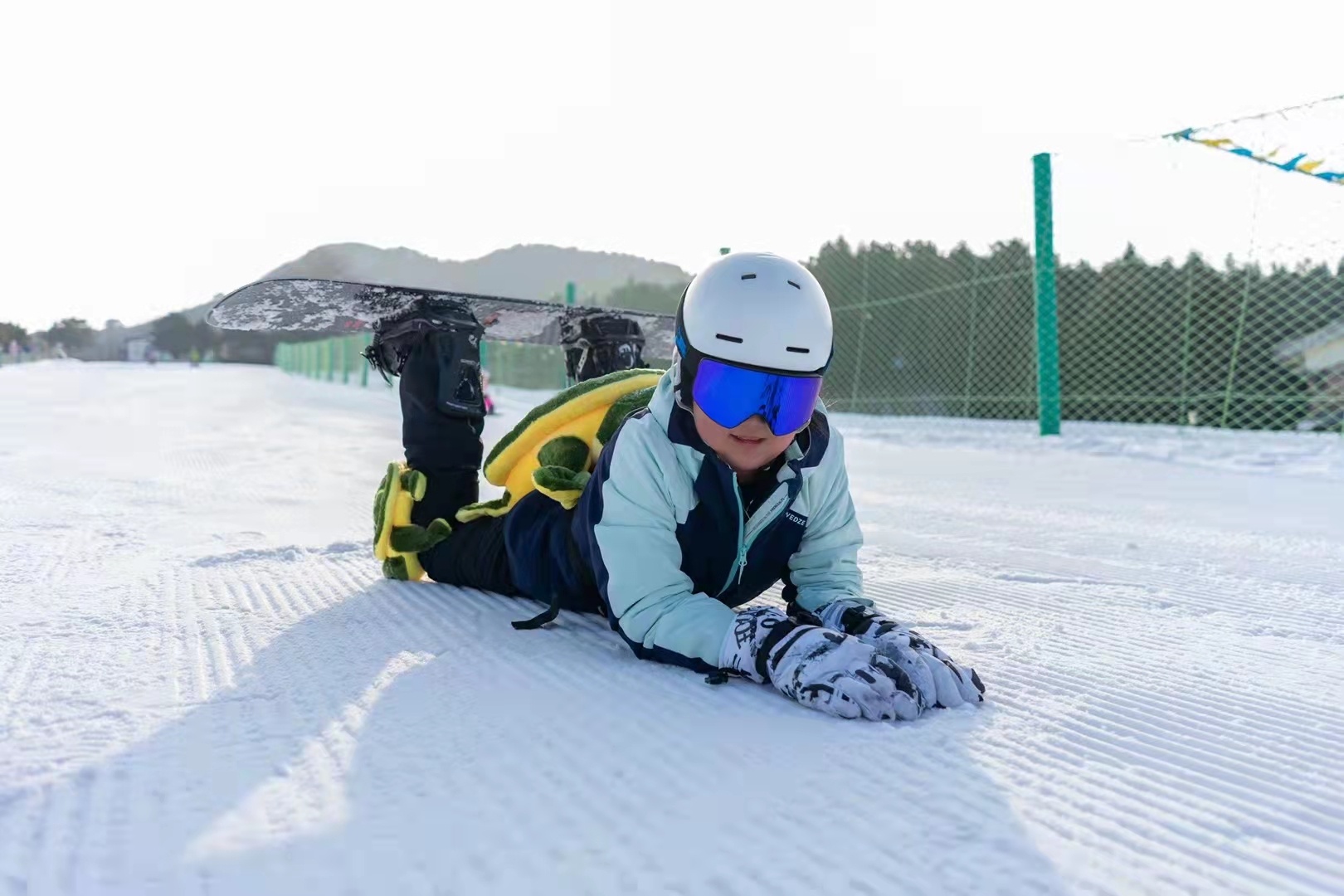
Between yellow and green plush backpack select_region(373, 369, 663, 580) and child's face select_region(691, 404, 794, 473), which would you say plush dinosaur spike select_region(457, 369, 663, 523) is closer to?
yellow and green plush backpack select_region(373, 369, 663, 580)

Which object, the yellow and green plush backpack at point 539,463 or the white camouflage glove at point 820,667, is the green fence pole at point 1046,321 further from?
the white camouflage glove at point 820,667

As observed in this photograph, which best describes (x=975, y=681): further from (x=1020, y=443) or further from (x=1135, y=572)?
(x=1020, y=443)

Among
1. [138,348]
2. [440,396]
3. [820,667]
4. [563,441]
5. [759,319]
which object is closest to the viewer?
[820,667]

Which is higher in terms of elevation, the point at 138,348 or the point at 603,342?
the point at 138,348

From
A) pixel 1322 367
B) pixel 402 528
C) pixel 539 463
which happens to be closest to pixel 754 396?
pixel 539 463

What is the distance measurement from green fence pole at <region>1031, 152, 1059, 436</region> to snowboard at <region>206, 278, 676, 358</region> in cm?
483

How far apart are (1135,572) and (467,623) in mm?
1801

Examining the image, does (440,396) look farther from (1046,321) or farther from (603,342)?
(1046,321)

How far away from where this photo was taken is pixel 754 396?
1.64m

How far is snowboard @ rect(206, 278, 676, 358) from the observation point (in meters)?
2.70

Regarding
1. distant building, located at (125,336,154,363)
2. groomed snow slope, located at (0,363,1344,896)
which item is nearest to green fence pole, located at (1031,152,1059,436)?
groomed snow slope, located at (0,363,1344,896)

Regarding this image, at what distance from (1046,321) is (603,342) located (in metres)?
5.20

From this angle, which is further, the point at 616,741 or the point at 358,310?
the point at 358,310

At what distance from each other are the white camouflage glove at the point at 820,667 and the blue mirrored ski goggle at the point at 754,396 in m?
0.33
